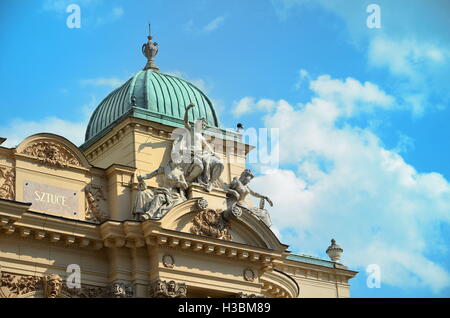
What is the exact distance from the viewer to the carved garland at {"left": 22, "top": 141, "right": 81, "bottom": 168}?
3155cm

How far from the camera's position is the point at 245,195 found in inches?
1358

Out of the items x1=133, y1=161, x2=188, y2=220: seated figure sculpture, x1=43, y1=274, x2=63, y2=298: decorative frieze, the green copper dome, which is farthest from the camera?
the green copper dome

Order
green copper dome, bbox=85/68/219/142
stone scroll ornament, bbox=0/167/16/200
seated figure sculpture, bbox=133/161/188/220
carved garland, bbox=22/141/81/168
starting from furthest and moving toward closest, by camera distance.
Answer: green copper dome, bbox=85/68/219/142, seated figure sculpture, bbox=133/161/188/220, carved garland, bbox=22/141/81/168, stone scroll ornament, bbox=0/167/16/200

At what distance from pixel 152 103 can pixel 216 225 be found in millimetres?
5558

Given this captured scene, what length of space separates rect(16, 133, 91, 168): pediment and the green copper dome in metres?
3.39

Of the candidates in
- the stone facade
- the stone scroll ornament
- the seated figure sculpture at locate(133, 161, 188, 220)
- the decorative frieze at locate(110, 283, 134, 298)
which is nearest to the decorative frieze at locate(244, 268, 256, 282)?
the stone facade

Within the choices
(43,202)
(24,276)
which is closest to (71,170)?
(43,202)

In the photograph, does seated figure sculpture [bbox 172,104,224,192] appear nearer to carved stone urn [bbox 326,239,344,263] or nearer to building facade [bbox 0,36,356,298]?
building facade [bbox 0,36,356,298]

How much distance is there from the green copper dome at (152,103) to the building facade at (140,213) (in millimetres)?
50

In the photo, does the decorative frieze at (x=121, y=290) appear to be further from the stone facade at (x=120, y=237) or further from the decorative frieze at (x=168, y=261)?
the decorative frieze at (x=168, y=261)

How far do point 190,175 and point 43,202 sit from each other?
5198mm

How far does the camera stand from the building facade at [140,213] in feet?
99.4

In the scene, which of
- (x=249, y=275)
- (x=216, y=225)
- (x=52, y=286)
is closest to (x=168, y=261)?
(x=216, y=225)
